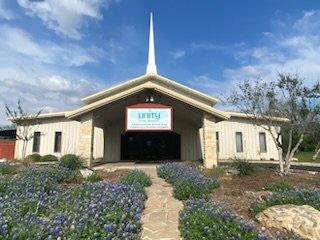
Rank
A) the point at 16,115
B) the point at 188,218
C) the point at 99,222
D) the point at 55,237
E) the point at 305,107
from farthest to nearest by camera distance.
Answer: the point at 16,115
the point at 305,107
the point at 188,218
the point at 99,222
the point at 55,237

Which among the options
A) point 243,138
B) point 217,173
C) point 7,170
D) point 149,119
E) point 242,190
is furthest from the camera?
point 243,138

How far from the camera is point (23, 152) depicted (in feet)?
97.4

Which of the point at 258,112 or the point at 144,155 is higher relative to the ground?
the point at 258,112

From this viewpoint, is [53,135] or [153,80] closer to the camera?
[153,80]

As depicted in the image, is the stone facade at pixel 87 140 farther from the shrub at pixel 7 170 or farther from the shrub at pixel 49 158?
the shrub at pixel 49 158

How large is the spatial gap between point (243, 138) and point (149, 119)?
1338cm

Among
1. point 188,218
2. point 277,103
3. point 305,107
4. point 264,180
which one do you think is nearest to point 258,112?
point 277,103

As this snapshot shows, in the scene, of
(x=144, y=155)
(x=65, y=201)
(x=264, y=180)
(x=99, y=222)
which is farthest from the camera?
(x=144, y=155)

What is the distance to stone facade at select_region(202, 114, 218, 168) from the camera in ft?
59.5

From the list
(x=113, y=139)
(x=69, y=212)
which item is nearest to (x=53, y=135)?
(x=113, y=139)

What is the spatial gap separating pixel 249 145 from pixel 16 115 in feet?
69.5

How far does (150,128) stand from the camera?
19109 millimetres

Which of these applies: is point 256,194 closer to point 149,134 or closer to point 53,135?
point 149,134

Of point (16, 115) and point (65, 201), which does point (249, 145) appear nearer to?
point (16, 115)
